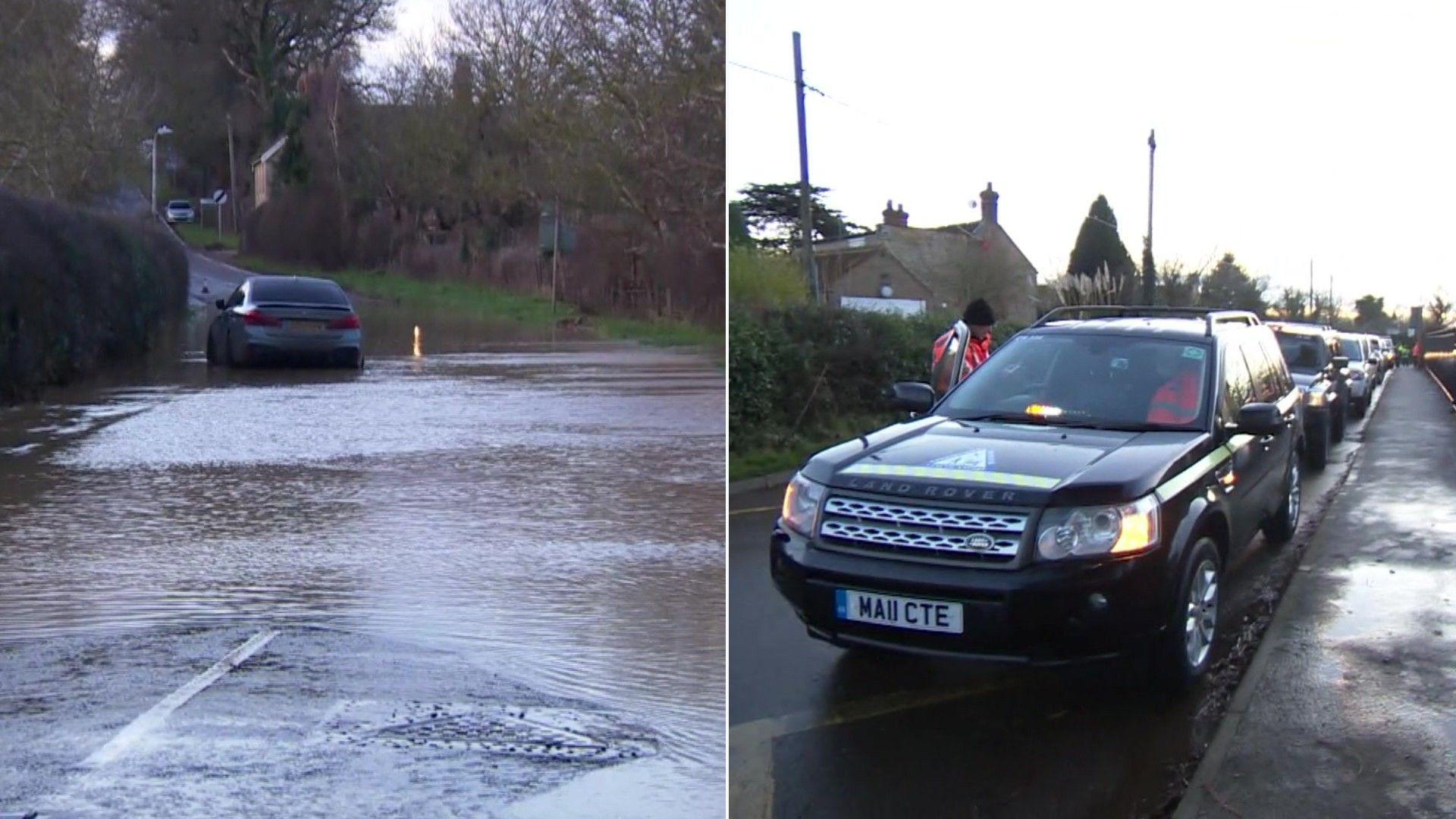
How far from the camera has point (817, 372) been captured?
12.0 ft

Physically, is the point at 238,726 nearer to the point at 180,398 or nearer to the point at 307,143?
the point at 307,143

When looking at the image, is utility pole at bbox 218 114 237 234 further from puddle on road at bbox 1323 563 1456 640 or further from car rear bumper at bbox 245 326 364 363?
puddle on road at bbox 1323 563 1456 640

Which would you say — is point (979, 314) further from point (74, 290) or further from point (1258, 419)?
point (74, 290)

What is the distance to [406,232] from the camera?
9.47 m

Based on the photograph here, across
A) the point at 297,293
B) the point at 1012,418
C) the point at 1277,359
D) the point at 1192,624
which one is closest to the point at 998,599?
the point at 1192,624

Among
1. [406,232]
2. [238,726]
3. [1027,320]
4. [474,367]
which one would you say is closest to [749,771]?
[1027,320]

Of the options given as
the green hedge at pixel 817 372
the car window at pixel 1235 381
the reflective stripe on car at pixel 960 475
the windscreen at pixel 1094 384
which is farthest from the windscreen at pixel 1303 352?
the reflective stripe on car at pixel 960 475

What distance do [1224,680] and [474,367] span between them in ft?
33.9

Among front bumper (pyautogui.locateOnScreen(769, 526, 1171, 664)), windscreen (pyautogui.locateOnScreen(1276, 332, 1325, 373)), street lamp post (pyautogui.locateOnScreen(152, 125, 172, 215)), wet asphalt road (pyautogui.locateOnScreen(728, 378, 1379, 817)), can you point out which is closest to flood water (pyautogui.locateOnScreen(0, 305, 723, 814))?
wet asphalt road (pyautogui.locateOnScreen(728, 378, 1379, 817))

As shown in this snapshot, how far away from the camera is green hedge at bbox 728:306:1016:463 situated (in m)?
3.25

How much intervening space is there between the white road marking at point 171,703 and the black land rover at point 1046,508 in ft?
6.13

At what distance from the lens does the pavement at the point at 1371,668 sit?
122 inches

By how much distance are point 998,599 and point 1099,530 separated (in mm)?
334

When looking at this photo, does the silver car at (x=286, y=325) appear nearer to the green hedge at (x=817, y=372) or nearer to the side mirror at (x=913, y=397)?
the green hedge at (x=817, y=372)
